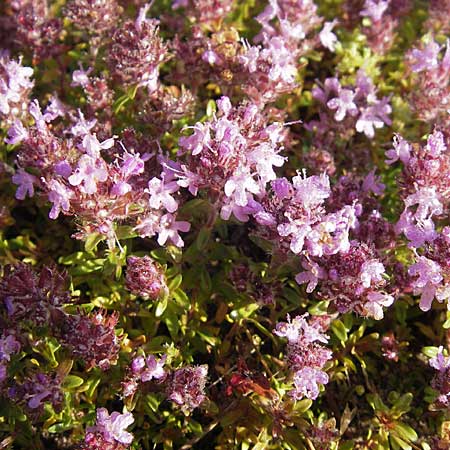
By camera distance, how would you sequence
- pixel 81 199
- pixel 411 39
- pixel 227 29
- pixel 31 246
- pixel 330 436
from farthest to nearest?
pixel 411 39 < pixel 227 29 < pixel 31 246 < pixel 330 436 < pixel 81 199

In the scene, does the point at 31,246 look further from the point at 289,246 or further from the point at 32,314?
the point at 289,246

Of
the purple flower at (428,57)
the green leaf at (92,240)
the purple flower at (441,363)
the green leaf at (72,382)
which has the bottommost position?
the green leaf at (72,382)

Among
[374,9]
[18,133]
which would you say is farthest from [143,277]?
[374,9]

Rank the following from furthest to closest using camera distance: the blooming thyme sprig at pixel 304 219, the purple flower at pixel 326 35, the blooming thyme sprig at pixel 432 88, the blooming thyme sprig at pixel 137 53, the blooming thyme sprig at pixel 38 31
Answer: the purple flower at pixel 326 35, the blooming thyme sprig at pixel 38 31, the blooming thyme sprig at pixel 432 88, the blooming thyme sprig at pixel 137 53, the blooming thyme sprig at pixel 304 219

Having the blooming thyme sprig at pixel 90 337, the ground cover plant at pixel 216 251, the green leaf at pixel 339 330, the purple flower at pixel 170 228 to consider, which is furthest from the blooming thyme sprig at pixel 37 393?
the green leaf at pixel 339 330

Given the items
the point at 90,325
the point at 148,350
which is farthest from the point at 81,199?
the point at 148,350

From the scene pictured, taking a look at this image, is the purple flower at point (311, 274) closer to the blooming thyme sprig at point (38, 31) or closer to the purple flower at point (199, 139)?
the purple flower at point (199, 139)

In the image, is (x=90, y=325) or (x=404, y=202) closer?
(x=90, y=325)
